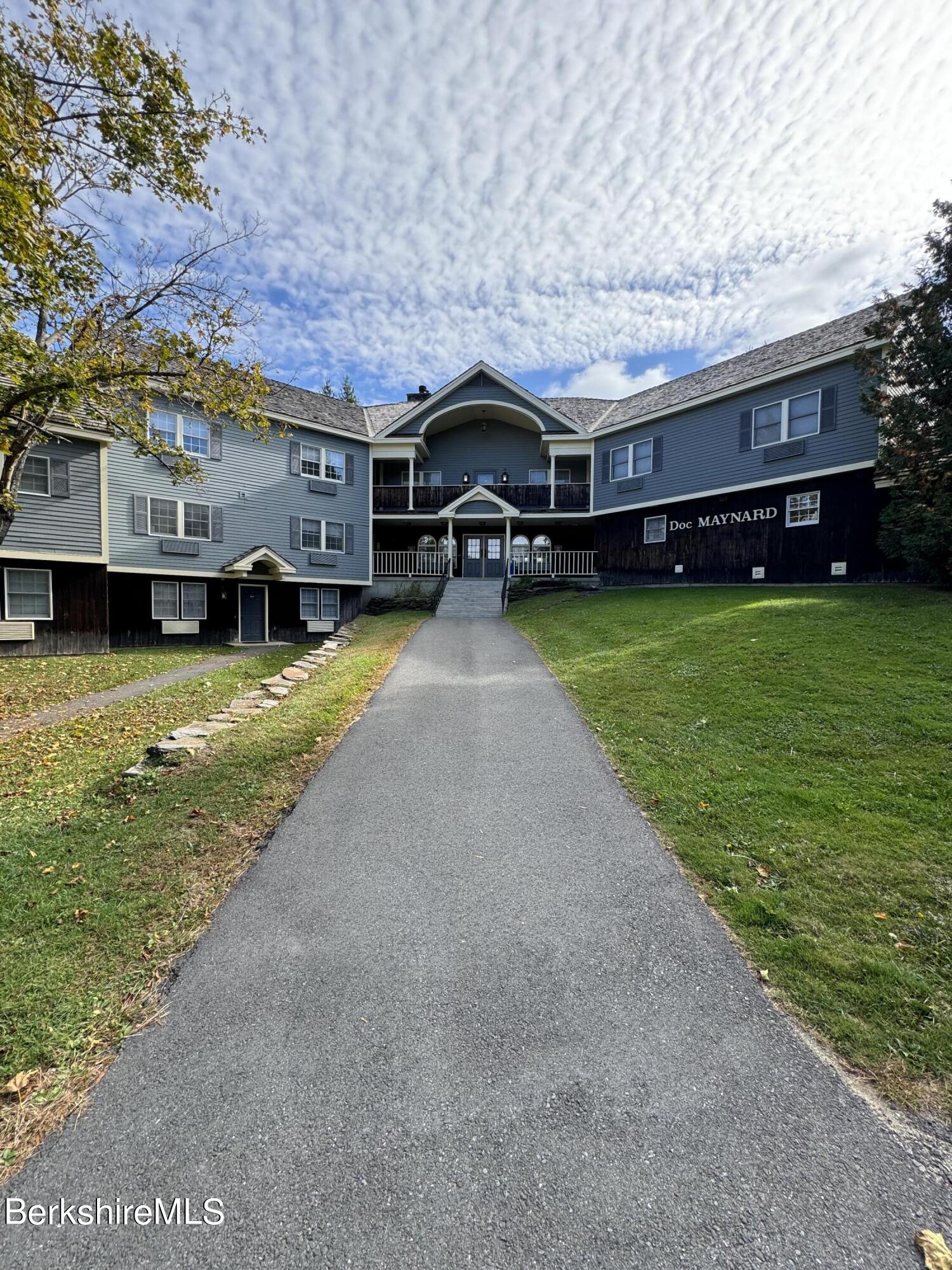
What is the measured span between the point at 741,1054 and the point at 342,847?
9.77 ft

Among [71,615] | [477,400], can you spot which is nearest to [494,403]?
[477,400]

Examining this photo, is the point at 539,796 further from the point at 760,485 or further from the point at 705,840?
the point at 760,485

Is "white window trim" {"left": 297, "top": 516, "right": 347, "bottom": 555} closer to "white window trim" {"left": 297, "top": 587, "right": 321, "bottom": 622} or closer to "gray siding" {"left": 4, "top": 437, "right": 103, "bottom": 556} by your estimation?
"white window trim" {"left": 297, "top": 587, "right": 321, "bottom": 622}

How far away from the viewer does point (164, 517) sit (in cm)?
1775

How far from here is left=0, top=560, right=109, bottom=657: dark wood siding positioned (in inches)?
571

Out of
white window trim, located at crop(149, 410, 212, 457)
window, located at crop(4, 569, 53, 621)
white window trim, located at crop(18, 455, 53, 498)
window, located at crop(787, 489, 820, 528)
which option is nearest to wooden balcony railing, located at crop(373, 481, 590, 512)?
white window trim, located at crop(149, 410, 212, 457)

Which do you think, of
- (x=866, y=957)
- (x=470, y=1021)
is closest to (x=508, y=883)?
(x=470, y=1021)

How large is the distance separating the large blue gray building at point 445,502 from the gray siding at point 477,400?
8 cm

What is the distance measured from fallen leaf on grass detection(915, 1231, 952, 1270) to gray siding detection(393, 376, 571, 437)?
23655mm

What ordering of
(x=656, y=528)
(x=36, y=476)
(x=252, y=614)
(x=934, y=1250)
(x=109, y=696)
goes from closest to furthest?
1. (x=934, y=1250)
2. (x=109, y=696)
3. (x=36, y=476)
4. (x=656, y=528)
5. (x=252, y=614)

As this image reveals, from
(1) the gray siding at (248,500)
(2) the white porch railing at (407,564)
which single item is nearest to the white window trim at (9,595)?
(1) the gray siding at (248,500)

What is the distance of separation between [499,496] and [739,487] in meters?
9.58

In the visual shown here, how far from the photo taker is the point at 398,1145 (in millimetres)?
1984

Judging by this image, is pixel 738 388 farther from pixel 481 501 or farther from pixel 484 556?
pixel 484 556
